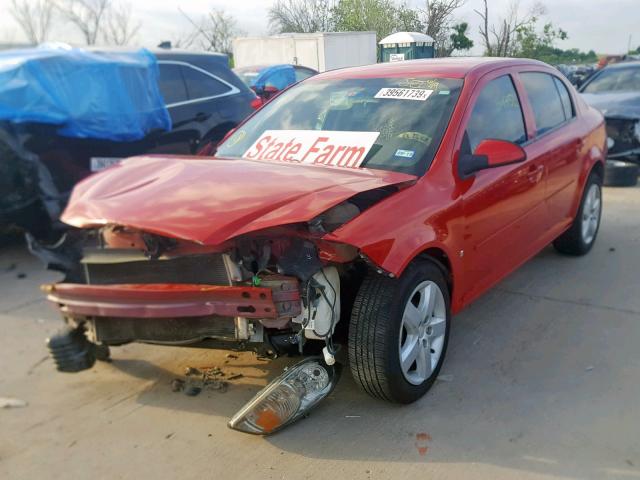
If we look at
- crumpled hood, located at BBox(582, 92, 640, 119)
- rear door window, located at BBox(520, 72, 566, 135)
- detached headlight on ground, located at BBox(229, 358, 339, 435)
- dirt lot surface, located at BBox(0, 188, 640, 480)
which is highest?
rear door window, located at BBox(520, 72, 566, 135)

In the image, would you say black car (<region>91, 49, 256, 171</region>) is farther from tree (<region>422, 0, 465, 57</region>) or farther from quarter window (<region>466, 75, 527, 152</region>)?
tree (<region>422, 0, 465, 57</region>)

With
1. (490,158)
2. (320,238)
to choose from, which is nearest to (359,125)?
(490,158)

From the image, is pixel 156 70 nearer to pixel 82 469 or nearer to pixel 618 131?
pixel 82 469

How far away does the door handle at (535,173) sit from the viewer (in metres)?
4.01

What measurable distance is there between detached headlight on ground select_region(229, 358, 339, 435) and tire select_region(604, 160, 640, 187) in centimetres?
685

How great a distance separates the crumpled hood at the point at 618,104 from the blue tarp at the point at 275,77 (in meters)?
5.20

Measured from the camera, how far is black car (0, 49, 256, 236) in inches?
193

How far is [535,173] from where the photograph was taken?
4078 mm

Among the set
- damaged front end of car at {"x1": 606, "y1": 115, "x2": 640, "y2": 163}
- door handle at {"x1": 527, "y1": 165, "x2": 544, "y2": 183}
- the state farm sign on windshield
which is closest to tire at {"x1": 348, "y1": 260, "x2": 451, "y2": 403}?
the state farm sign on windshield

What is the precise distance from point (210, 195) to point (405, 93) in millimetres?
1568

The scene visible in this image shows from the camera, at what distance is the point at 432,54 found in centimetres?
1842

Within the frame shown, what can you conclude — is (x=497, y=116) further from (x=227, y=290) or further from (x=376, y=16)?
(x=376, y=16)

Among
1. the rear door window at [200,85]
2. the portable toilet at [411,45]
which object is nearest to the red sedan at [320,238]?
the rear door window at [200,85]

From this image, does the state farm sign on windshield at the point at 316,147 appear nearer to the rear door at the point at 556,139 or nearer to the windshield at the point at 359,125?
the windshield at the point at 359,125
